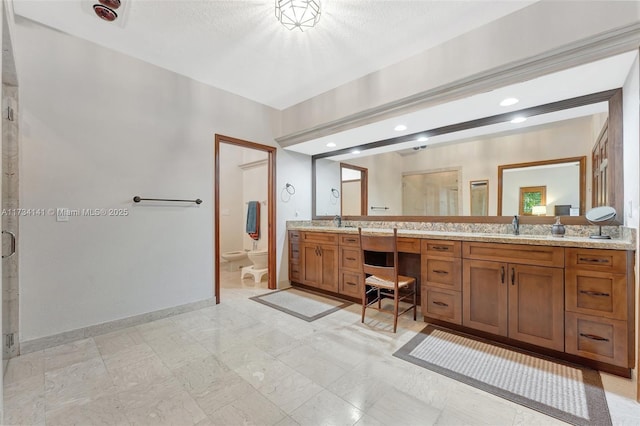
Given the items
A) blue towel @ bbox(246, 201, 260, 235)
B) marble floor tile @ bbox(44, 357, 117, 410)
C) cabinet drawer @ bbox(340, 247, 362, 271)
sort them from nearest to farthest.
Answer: marble floor tile @ bbox(44, 357, 117, 410), cabinet drawer @ bbox(340, 247, 362, 271), blue towel @ bbox(246, 201, 260, 235)

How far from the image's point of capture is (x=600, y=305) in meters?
1.96

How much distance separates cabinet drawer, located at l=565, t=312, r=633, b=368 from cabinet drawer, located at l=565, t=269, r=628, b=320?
52 mm

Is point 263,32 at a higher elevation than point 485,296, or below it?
higher

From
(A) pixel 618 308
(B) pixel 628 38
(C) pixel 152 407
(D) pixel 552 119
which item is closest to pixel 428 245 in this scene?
(A) pixel 618 308

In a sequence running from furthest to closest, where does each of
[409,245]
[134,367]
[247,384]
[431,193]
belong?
1. [431,193]
2. [409,245]
3. [134,367]
4. [247,384]

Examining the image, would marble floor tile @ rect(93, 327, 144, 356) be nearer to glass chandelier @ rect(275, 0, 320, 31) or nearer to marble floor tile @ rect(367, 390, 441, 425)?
marble floor tile @ rect(367, 390, 441, 425)

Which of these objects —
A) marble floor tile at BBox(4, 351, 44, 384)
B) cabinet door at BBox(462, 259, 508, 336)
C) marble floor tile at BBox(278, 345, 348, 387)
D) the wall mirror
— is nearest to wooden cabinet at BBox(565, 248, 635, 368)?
cabinet door at BBox(462, 259, 508, 336)

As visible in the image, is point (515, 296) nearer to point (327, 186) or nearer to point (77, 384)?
point (327, 186)

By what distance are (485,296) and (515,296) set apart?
0.22 metres

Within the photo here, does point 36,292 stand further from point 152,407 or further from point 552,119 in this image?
point 552,119

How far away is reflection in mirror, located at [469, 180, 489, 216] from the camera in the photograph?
3.02 metres

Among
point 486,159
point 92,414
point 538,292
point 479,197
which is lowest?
point 92,414

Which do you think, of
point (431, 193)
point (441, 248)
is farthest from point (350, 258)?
point (431, 193)

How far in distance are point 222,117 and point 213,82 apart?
395 mm
